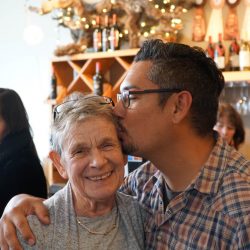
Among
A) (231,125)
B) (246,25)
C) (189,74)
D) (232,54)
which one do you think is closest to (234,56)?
(232,54)

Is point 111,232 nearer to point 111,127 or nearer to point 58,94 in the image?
point 111,127

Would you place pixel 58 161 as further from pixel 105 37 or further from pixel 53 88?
pixel 53 88

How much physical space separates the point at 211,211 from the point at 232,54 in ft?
7.35

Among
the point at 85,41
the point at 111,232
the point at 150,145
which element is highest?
the point at 85,41

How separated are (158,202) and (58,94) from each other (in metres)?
2.65

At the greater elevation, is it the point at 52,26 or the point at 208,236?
the point at 52,26

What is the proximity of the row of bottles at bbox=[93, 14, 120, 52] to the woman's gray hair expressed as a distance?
228 cm

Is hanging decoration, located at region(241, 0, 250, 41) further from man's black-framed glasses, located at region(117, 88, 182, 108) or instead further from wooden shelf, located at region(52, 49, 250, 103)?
man's black-framed glasses, located at region(117, 88, 182, 108)

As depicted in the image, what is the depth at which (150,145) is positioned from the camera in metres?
1.38

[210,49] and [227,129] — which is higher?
[210,49]

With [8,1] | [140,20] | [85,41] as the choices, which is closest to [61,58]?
[85,41]

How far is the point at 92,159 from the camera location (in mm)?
1244

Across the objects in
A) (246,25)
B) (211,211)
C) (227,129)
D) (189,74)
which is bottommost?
(227,129)

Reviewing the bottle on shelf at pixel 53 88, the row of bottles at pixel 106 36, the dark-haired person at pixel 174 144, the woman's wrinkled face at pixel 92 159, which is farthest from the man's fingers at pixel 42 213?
the bottle on shelf at pixel 53 88
